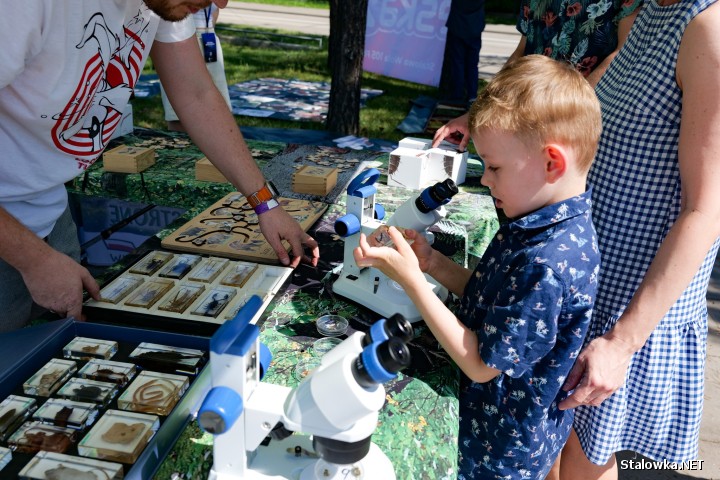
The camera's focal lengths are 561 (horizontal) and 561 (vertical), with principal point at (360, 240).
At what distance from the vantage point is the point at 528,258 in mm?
1161

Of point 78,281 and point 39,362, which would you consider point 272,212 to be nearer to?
point 78,281

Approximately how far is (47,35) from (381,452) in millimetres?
1154

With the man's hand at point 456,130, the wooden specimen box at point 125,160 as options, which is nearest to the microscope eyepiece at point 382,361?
the man's hand at point 456,130

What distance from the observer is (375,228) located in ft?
5.13

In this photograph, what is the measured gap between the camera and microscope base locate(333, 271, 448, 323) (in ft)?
4.79

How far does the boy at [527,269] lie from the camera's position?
3.70 ft

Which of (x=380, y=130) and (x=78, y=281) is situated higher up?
(x=78, y=281)

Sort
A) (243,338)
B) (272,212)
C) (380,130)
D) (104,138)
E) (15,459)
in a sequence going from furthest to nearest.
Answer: (380,130) < (272,212) < (104,138) < (15,459) < (243,338)

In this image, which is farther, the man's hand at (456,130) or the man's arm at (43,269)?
the man's hand at (456,130)

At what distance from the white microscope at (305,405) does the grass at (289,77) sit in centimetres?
491

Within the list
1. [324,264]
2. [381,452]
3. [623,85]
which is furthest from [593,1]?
[381,452]

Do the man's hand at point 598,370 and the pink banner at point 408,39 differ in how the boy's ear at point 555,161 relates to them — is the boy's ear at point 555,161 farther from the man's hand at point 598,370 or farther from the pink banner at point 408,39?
the pink banner at point 408,39

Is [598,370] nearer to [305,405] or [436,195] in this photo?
[436,195]

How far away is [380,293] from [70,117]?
0.93m
